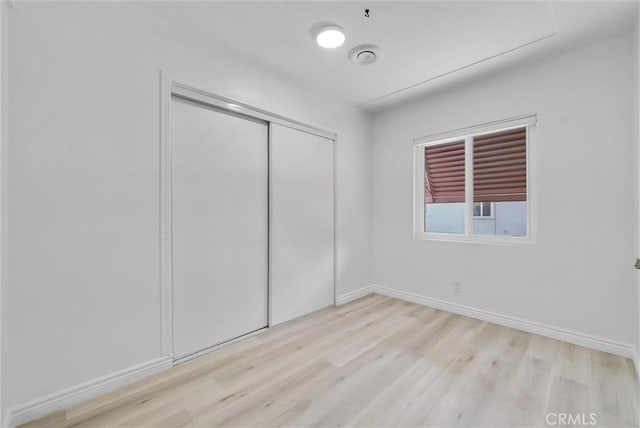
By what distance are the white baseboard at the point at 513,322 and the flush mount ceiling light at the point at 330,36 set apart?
266cm

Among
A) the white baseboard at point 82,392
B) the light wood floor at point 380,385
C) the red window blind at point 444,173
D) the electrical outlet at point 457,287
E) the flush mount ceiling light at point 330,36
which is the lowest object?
the light wood floor at point 380,385

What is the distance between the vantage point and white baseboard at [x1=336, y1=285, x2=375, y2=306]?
3434mm

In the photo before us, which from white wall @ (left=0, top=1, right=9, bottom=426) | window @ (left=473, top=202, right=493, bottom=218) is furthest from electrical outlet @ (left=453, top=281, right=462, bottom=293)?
white wall @ (left=0, top=1, right=9, bottom=426)

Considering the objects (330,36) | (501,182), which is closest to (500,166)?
(501,182)

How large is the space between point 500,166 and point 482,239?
2.60ft

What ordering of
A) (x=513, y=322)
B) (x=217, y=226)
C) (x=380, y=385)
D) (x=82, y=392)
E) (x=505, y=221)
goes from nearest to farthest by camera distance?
1. (x=82, y=392)
2. (x=380, y=385)
3. (x=217, y=226)
4. (x=513, y=322)
5. (x=505, y=221)

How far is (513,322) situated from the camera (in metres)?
2.71

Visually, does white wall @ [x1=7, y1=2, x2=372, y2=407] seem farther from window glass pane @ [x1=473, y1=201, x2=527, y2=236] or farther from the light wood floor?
window glass pane @ [x1=473, y1=201, x2=527, y2=236]

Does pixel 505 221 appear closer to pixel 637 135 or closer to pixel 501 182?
pixel 501 182

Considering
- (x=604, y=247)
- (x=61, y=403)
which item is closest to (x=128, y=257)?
(x=61, y=403)

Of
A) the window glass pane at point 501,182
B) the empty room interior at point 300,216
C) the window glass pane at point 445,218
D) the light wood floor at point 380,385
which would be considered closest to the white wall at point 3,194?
the empty room interior at point 300,216

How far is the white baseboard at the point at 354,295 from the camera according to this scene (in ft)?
11.3

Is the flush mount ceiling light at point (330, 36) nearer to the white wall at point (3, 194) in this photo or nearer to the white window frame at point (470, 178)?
the white window frame at point (470, 178)

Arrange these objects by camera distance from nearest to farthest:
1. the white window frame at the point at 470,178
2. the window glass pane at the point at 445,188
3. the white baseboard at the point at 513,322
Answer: the white baseboard at the point at 513,322
the white window frame at the point at 470,178
the window glass pane at the point at 445,188
